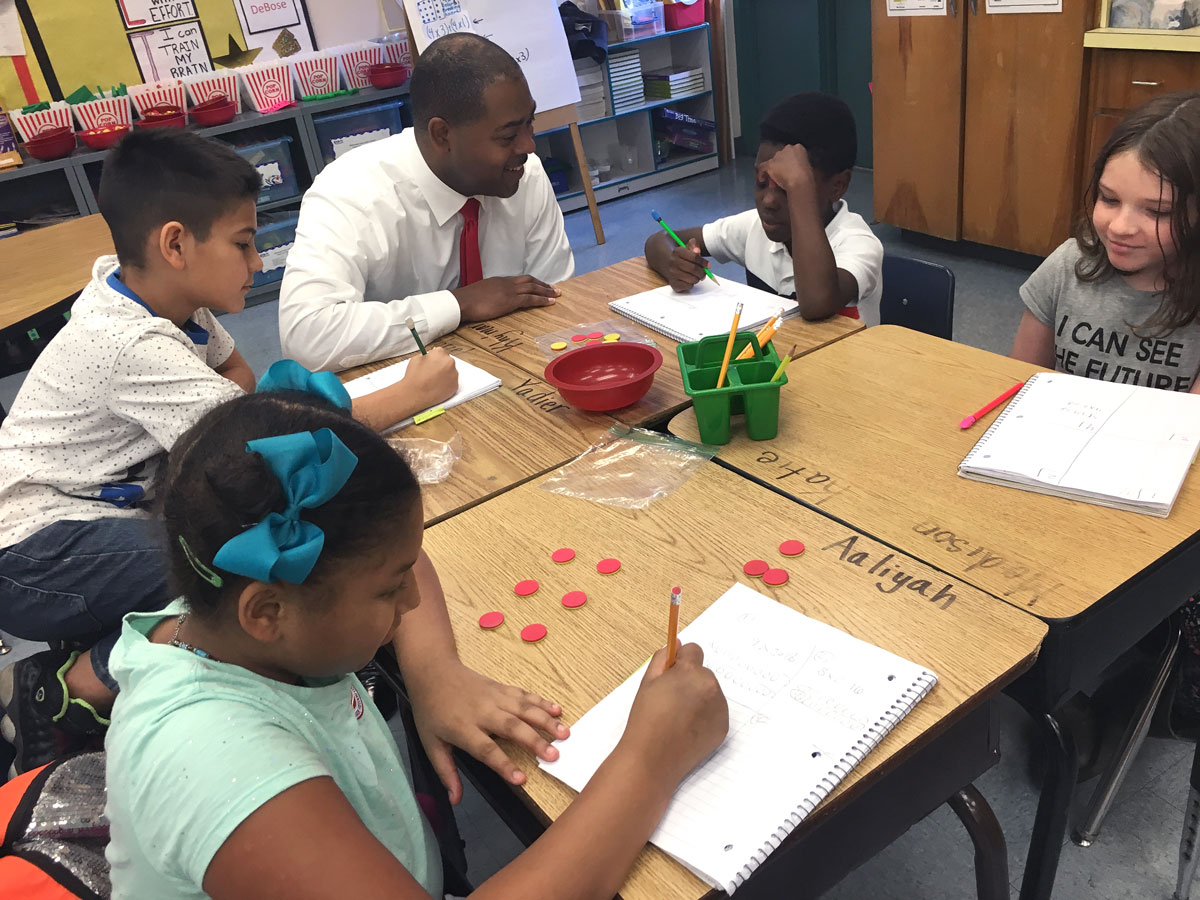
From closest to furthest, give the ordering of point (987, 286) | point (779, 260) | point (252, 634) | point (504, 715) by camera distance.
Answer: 1. point (252, 634)
2. point (504, 715)
3. point (779, 260)
4. point (987, 286)

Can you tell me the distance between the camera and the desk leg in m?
1.03

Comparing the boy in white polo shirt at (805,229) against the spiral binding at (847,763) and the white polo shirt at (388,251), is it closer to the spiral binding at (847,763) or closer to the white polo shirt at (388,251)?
the white polo shirt at (388,251)

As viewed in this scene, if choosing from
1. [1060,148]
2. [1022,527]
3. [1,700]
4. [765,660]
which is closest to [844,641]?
[765,660]

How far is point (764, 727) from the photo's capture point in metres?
0.80

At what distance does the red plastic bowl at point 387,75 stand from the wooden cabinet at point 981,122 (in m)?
2.26

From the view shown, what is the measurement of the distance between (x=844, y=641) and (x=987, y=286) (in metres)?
→ 3.04

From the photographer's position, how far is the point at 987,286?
351cm

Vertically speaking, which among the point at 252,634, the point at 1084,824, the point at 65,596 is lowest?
the point at 1084,824

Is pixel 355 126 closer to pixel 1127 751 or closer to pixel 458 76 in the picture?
pixel 458 76

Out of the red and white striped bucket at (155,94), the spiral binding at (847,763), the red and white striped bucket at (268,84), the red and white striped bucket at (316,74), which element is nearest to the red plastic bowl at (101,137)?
the red and white striped bucket at (155,94)

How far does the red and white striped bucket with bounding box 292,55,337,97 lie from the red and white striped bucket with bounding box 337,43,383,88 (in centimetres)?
7

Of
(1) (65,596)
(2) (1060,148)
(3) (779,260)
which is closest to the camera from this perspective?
(1) (65,596)

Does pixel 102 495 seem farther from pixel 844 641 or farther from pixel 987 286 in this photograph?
pixel 987 286

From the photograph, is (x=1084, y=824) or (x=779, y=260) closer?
(x=1084, y=824)
